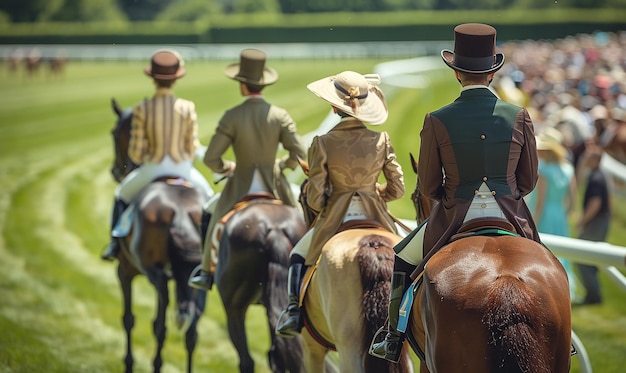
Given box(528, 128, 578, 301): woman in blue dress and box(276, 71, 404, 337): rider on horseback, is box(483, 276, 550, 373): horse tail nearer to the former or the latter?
box(276, 71, 404, 337): rider on horseback

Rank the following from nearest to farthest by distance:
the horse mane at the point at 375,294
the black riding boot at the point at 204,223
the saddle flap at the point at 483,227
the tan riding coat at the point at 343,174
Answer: the saddle flap at the point at 483,227 → the horse mane at the point at 375,294 → the tan riding coat at the point at 343,174 → the black riding boot at the point at 204,223

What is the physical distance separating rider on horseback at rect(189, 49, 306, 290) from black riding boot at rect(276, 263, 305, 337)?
1.57 meters

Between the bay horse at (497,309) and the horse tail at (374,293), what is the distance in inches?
36.2

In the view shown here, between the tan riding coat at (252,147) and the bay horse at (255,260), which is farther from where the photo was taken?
the tan riding coat at (252,147)

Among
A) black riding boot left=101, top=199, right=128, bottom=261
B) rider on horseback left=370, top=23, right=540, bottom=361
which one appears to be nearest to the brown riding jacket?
rider on horseback left=370, top=23, right=540, bottom=361

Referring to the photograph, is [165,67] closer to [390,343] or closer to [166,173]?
[166,173]

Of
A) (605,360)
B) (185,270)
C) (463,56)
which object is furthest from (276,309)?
(605,360)

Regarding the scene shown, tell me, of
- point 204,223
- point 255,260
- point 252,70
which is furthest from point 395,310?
point 204,223

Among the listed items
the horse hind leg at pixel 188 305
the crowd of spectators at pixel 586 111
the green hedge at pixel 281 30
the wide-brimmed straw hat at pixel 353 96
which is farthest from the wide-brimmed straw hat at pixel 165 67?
the green hedge at pixel 281 30

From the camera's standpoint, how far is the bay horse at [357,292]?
520cm

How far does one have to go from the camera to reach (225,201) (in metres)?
7.47

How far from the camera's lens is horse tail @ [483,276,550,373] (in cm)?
382

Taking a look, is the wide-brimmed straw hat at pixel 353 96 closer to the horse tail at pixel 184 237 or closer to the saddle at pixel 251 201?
the saddle at pixel 251 201

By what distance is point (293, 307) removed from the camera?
5.88 meters
